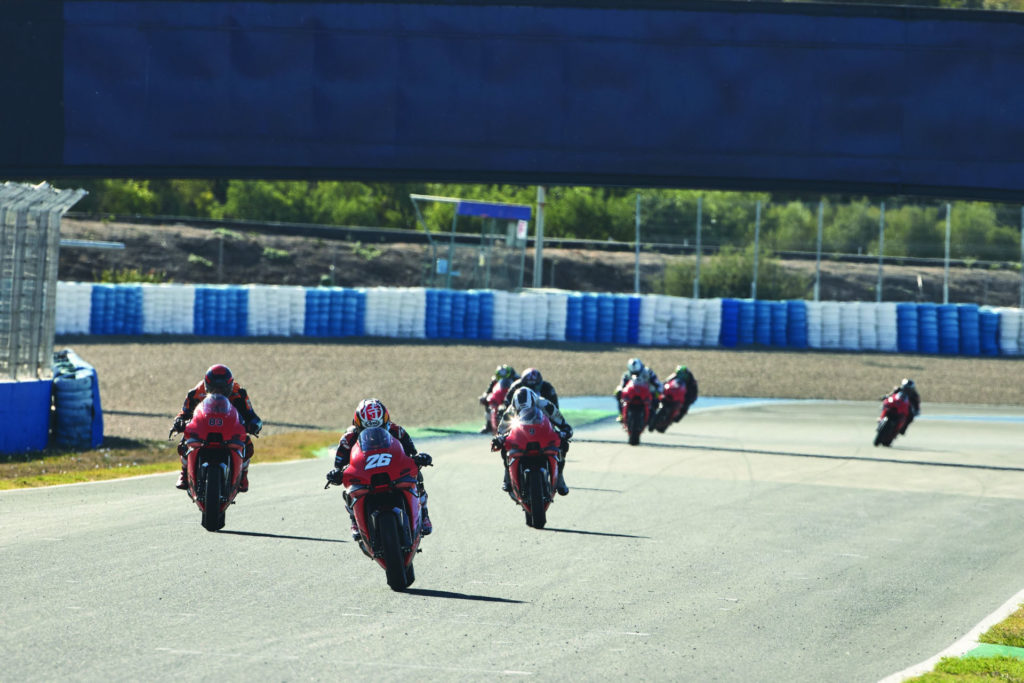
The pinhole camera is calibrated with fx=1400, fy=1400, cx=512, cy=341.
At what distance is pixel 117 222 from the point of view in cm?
5859

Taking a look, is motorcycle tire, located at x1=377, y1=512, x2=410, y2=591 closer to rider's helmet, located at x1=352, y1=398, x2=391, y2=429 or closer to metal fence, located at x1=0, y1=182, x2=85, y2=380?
rider's helmet, located at x1=352, y1=398, x2=391, y2=429

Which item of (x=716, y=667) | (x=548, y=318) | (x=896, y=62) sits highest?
(x=896, y=62)

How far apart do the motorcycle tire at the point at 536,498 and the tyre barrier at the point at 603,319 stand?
2568 centimetres

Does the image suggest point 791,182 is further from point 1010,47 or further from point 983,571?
point 983,571

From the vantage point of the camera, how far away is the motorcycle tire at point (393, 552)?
945cm

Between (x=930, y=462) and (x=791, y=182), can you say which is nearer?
(x=791, y=182)

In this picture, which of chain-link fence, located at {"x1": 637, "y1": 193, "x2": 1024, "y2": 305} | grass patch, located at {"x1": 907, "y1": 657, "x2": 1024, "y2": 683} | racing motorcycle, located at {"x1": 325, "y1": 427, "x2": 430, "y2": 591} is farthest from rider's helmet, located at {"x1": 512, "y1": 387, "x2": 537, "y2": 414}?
chain-link fence, located at {"x1": 637, "y1": 193, "x2": 1024, "y2": 305}

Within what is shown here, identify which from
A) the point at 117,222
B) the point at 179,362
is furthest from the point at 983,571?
the point at 117,222

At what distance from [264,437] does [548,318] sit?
17.7 metres

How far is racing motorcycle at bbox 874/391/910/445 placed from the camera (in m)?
22.8

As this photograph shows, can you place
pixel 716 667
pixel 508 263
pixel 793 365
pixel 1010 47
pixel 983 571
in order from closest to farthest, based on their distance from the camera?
pixel 716 667
pixel 983 571
pixel 1010 47
pixel 793 365
pixel 508 263

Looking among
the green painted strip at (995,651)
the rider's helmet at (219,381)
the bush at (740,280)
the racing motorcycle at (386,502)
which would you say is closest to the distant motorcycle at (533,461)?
the rider's helmet at (219,381)

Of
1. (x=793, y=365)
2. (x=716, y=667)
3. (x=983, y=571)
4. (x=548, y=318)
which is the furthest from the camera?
(x=548, y=318)

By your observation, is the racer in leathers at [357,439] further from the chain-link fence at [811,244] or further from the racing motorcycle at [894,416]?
the chain-link fence at [811,244]
